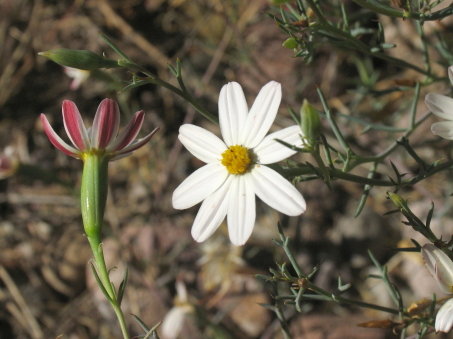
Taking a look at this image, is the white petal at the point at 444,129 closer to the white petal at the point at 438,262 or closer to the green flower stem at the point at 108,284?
the white petal at the point at 438,262

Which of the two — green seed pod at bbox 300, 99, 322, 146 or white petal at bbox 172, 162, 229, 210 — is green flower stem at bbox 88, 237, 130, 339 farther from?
green seed pod at bbox 300, 99, 322, 146

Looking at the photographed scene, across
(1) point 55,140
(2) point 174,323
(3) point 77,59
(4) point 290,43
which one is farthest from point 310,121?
(2) point 174,323

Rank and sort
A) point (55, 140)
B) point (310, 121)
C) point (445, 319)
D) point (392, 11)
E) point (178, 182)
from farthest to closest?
point (178, 182) → point (55, 140) → point (392, 11) → point (445, 319) → point (310, 121)

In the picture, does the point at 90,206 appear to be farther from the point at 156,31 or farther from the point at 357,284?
Answer: the point at 156,31

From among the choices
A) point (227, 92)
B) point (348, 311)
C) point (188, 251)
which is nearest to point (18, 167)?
point (188, 251)

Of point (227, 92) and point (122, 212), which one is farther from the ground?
point (227, 92)

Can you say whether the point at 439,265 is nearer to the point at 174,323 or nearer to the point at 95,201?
the point at 95,201

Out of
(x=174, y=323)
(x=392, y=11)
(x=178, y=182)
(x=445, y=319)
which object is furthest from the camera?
(x=178, y=182)
